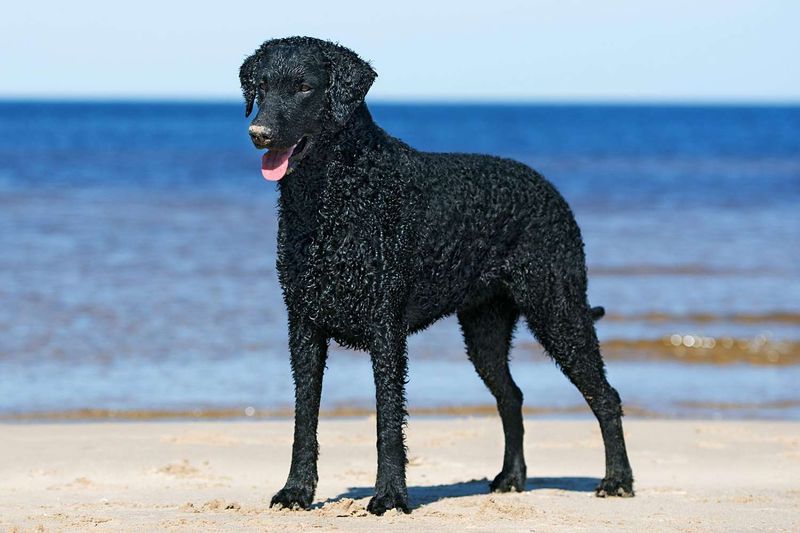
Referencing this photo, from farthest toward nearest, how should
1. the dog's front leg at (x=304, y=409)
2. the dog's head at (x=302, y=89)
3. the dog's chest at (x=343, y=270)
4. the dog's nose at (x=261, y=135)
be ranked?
the dog's front leg at (x=304, y=409) → the dog's chest at (x=343, y=270) → the dog's head at (x=302, y=89) → the dog's nose at (x=261, y=135)

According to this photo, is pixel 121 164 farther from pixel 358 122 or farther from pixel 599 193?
pixel 358 122

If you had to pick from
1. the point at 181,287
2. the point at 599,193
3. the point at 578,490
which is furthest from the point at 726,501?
the point at 599,193

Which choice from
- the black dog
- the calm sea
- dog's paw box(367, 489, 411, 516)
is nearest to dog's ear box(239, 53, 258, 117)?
the black dog

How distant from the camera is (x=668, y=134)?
262 feet

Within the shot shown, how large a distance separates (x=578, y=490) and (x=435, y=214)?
203 cm

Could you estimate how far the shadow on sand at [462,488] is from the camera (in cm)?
672

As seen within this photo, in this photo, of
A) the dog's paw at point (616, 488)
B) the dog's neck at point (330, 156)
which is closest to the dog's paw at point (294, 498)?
the dog's neck at point (330, 156)

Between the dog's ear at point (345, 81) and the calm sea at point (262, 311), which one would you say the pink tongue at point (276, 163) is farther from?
the calm sea at point (262, 311)

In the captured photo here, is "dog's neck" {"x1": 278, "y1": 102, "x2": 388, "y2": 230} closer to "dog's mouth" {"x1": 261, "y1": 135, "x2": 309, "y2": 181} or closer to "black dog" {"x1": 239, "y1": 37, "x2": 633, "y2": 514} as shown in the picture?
"black dog" {"x1": 239, "y1": 37, "x2": 633, "y2": 514}

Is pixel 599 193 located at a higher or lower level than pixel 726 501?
higher

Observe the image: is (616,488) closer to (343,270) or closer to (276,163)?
(343,270)

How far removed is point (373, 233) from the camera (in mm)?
5961

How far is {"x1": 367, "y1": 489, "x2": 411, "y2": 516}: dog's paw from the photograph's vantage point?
19.5ft

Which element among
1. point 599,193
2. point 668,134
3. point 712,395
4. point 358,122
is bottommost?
A: point 712,395
